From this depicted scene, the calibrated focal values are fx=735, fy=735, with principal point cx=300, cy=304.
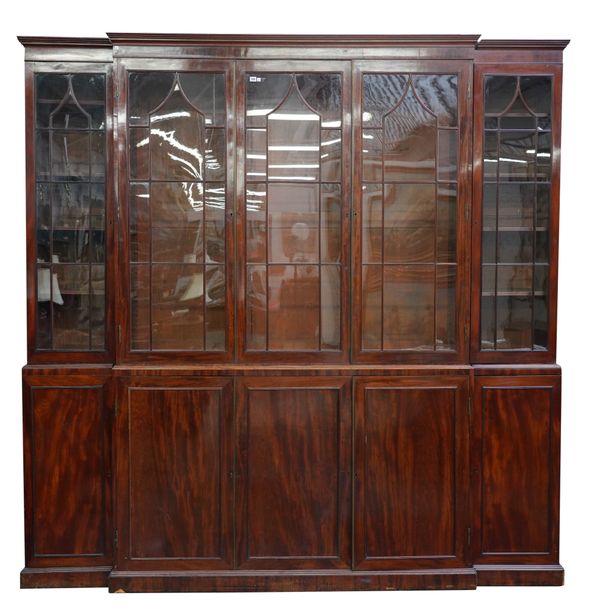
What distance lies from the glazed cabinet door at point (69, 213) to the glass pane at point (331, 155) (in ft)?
3.84

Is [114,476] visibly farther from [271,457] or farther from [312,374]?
[312,374]

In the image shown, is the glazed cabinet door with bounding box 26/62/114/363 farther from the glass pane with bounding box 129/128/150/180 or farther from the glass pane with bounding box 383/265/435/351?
the glass pane with bounding box 383/265/435/351

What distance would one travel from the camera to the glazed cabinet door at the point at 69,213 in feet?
13.2

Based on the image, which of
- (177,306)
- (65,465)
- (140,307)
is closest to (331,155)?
(177,306)

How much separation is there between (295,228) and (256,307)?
47cm

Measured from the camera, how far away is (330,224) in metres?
3.94

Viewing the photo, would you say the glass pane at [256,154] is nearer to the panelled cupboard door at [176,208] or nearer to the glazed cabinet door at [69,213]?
the panelled cupboard door at [176,208]

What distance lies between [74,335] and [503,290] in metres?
2.41

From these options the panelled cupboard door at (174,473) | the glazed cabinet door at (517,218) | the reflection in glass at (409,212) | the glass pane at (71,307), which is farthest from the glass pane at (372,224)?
the glass pane at (71,307)

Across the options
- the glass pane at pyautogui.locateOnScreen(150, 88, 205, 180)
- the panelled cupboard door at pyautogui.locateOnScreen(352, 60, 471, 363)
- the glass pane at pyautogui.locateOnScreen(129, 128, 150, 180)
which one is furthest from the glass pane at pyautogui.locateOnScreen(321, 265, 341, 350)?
the glass pane at pyautogui.locateOnScreen(129, 128, 150, 180)

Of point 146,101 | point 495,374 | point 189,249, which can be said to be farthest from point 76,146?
point 495,374

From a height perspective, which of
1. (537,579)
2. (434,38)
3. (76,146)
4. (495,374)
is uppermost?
(434,38)

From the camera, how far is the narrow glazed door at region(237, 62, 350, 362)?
12.7 ft

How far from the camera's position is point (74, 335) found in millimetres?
4113
